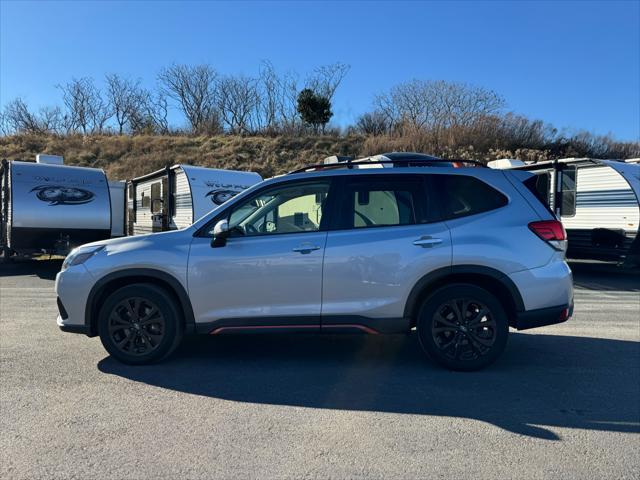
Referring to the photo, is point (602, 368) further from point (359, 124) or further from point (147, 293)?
point (359, 124)

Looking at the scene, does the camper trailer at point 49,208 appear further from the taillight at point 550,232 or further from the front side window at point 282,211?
the taillight at point 550,232

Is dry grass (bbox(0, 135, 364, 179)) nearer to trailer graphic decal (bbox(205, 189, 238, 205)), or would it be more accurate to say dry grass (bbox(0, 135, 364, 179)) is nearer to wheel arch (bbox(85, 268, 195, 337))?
trailer graphic decal (bbox(205, 189, 238, 205))

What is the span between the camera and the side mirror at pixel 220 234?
4.83 meters

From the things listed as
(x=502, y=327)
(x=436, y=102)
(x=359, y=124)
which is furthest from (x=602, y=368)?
(x=359, y=124)

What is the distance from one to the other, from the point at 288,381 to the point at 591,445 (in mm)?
2442

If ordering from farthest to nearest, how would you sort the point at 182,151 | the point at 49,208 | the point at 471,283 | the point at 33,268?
1. the point at 182,151
2. the point at 33,268
3. the point at 49,208
4. the point at 471,283

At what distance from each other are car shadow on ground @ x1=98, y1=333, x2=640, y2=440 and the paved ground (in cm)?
2

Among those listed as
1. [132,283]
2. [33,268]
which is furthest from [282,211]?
[33,268]

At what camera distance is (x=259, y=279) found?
4.85m

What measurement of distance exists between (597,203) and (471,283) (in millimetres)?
9280

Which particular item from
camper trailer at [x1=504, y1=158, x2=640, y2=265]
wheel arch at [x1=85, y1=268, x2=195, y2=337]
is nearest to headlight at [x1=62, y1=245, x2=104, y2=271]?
wheel arch at [x1=85, y1=268, x2=195, y2=337]

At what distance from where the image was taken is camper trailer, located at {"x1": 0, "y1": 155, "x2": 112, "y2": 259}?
40.9 ft

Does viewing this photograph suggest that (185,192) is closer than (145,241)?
No

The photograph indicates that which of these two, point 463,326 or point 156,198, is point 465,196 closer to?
point 463,326
